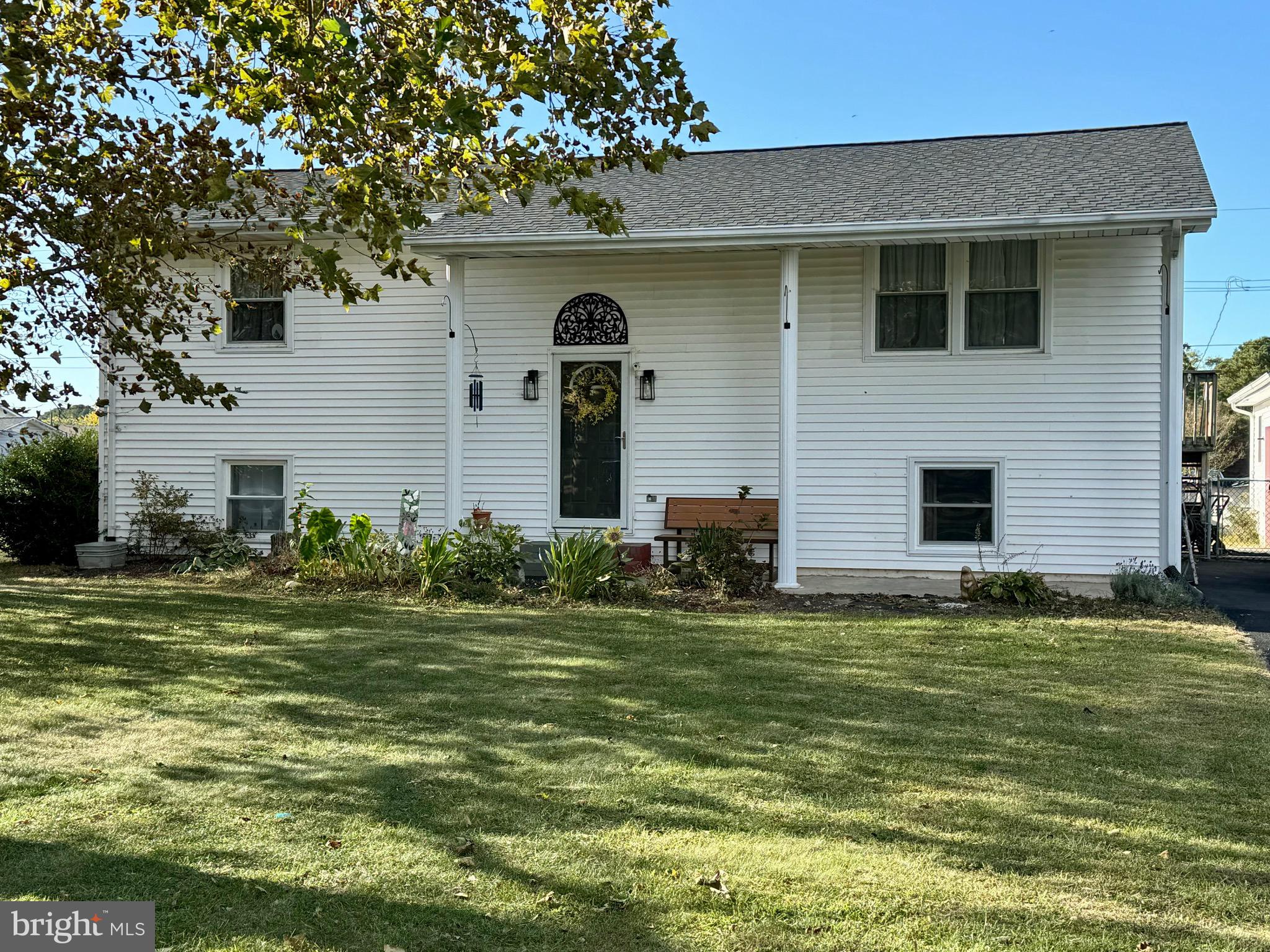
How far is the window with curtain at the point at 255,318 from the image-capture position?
12602 millimetres

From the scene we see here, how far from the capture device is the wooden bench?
36.4 ft

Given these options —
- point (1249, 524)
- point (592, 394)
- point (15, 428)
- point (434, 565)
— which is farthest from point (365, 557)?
point (15, 428)

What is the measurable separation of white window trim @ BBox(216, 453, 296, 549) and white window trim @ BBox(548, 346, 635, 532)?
11.0 ft

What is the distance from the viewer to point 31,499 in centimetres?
1242

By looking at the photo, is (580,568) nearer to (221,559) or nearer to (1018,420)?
(221,559)

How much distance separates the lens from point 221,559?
11.6 metres

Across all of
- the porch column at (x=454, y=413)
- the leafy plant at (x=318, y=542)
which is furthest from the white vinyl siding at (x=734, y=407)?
the leafy plant at (x=318, y=542)

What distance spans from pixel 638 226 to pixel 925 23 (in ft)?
31.4

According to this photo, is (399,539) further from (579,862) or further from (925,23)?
(925,23)

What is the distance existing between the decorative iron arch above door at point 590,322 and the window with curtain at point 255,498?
4039 mm

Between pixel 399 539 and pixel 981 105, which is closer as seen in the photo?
pixel 399 539

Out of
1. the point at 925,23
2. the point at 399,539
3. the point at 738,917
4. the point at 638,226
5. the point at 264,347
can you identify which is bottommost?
the point at 738,917

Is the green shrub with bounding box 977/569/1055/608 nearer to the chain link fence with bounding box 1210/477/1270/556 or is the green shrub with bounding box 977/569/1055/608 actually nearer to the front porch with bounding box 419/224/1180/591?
the front porch with bounding box 419/224/1180/591

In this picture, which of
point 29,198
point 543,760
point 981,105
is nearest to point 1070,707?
point 543,760
